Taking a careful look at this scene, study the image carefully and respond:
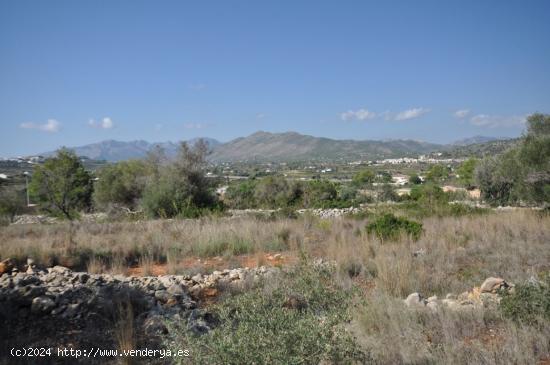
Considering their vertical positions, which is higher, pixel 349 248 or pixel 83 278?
pixel 83 278

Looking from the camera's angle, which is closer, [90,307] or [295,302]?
[295,302]

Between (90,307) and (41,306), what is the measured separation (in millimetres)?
564

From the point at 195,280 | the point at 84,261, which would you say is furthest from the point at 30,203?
the point at 195,280

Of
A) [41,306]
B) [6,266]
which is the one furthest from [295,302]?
[6,266]

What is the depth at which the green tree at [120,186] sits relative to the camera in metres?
24.0

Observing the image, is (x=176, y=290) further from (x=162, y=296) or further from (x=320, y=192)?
(x=320, y=192)

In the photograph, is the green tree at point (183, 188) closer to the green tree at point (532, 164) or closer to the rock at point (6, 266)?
the rock at point (6, 266)

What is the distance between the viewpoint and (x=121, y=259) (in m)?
7.76

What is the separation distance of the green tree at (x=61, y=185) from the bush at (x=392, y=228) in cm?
2028

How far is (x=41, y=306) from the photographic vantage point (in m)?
4.55

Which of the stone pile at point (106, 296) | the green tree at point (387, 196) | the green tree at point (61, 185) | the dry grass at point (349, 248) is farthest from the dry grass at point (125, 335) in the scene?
the green tree at point (387, 196)

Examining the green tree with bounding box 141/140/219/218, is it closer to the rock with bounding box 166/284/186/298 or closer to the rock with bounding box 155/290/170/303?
the rock with bounding box 166/284/186/298

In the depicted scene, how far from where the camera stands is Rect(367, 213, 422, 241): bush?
8.59 meters

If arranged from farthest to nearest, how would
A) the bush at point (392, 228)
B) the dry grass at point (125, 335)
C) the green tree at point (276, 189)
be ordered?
the green tree at point (276, 189) < the bush at point (392, 228) < the dry grass at point (125, 335)
